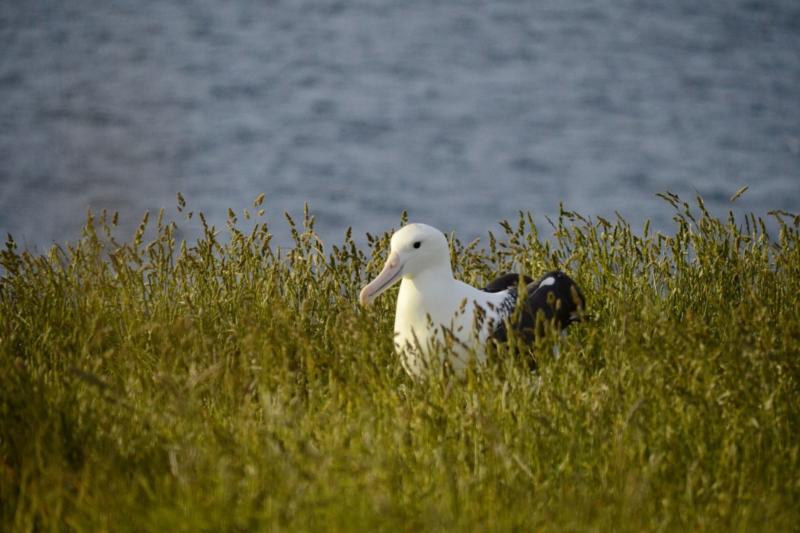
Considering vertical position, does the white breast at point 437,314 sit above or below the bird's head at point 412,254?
below

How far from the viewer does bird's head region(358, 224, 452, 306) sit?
4.12 metres

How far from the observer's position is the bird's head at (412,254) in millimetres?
4121

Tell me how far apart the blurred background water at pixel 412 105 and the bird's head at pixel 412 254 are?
1089cm

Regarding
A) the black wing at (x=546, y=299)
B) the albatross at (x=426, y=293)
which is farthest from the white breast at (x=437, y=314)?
the black wing at (x=546, y=299)

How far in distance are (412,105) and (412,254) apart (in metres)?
21.6

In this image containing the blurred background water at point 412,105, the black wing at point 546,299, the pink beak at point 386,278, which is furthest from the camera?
the blurred background water at point 412,105

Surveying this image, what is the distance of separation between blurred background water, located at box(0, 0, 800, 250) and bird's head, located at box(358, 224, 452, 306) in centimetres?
1089

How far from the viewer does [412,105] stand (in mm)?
25438

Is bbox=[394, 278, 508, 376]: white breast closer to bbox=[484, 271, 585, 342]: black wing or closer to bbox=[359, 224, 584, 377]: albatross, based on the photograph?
bbox=[359, 224, 584, 377]: albatross

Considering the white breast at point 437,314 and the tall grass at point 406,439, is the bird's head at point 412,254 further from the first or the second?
the tall grass at point 406,439

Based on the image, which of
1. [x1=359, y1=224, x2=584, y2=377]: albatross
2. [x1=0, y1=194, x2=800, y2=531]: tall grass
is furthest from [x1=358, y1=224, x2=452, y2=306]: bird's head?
[x1=0, y1=194, x2=800, y2=531]: tall grass

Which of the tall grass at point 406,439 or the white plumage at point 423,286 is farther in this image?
the white plumage at point 423,286

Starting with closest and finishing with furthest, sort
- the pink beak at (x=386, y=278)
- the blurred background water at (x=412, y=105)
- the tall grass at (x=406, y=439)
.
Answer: the tall grass at (x=406, y=439), the pink beak at (x=386, y=278), the blurred background water at (x=412, y=105)

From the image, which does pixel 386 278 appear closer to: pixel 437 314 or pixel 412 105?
pixel 437 314
